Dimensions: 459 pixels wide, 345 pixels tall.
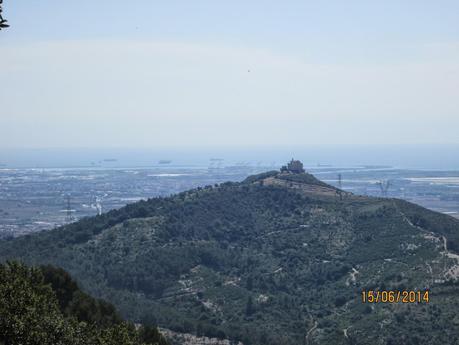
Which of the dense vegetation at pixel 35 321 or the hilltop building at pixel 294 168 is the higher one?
the hilltop building at pixel 294 168

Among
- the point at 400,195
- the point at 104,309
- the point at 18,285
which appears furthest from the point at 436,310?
the point at 400,195

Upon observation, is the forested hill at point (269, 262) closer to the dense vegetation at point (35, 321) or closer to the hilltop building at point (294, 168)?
the hilltop building at point (294, 168)

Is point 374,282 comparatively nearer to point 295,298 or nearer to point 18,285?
point 295,298

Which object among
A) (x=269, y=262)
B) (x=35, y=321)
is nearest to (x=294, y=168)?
(x=269, y=262)
